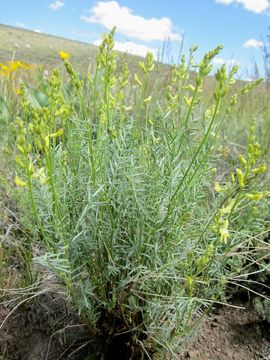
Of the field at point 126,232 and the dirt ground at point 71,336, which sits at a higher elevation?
the field at point 126,232

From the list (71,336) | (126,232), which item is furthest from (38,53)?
(126,232)

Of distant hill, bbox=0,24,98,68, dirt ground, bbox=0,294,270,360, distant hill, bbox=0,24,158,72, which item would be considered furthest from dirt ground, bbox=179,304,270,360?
distant hill, bbox=0,24,98,68

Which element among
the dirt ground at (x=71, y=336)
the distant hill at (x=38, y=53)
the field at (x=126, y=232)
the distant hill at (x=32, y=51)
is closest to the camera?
the field at (x=126, y=232)

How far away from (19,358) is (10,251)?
514mm

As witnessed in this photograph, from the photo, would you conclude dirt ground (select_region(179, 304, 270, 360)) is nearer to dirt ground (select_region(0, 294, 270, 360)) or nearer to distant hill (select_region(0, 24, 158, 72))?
dirt ground (select_region(0, 294, 270, 360))

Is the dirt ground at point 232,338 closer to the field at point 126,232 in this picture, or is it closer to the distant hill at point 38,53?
the field at point 126,232

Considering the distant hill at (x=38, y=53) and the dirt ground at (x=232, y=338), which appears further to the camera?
the distant hill at (x=38, y=53)

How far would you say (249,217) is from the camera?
5.24 feet

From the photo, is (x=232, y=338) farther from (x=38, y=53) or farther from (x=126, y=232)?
(x=38, y=53)

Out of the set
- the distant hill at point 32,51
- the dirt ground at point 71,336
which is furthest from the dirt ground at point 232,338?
the distant hill at point 32,51

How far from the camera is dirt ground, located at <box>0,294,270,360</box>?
1753 mm

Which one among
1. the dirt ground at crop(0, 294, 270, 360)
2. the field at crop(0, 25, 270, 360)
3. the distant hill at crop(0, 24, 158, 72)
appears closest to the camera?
the field at crop(0, 25, 270, 360)

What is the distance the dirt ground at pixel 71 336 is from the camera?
1.75 m

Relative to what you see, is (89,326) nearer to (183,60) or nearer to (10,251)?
(10,251)
